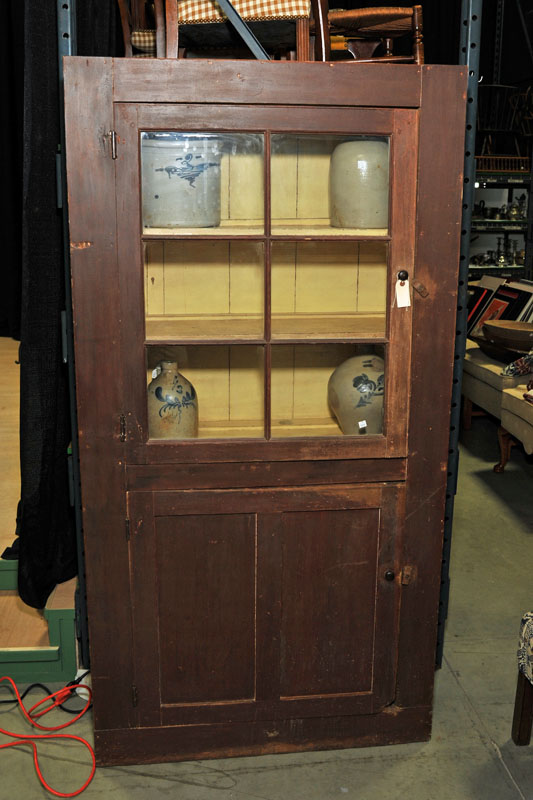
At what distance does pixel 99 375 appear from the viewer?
77.2 inches

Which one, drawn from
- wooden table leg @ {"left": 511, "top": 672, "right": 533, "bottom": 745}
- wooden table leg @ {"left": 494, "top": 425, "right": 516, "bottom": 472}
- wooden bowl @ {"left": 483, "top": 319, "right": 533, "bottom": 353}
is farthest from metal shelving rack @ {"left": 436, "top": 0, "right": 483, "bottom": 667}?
wooden bowl @ {"left": 483, "top": 319, "right": 533, "bottom": 353}

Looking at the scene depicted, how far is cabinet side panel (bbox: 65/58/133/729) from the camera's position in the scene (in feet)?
5.97

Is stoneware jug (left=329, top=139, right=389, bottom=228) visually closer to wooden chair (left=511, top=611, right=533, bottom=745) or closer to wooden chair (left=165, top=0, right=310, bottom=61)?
wooden chair (left=165, top=0, right=310, bottom=61)

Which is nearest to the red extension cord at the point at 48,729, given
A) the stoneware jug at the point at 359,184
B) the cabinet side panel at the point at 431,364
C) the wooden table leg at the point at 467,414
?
the cabinet side panel at the point at 431,364

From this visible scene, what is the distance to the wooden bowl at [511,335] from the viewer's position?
4.46 m

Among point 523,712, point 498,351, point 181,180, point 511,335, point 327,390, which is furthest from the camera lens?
point 498,351

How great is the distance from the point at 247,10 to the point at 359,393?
1.10 metres

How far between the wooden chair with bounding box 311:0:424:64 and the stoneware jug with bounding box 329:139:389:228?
0.80ft

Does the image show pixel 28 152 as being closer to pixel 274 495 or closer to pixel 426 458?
pixel 274 495

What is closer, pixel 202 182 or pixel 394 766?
pixel 202 182

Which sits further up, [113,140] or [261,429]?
[113,140]

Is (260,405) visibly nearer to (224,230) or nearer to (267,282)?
(267,282)

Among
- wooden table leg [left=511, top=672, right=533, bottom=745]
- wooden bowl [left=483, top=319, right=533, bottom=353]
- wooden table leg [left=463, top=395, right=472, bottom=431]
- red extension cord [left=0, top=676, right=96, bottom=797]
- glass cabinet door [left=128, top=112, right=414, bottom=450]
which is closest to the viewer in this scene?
glass cabinet door [left=128, top=112, right=414, bottom=450]

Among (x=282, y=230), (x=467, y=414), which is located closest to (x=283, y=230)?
(x=282, y=230)
